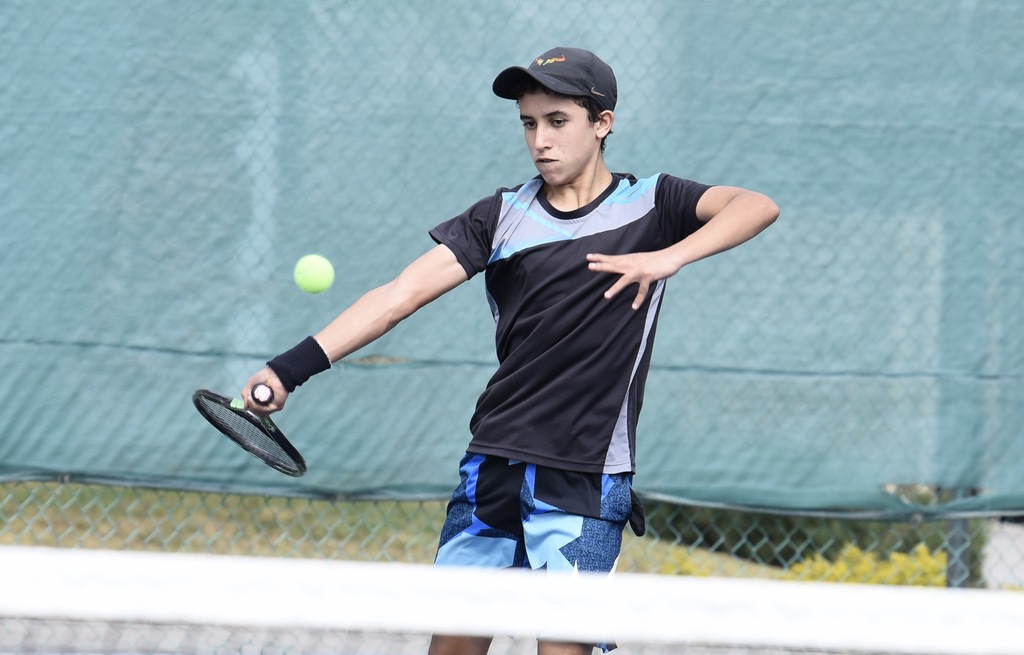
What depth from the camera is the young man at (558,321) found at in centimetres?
254

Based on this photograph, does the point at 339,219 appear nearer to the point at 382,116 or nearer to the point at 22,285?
the point at 382,116

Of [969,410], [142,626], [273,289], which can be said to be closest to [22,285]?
[273,289]

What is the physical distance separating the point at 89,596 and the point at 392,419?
2.33 m

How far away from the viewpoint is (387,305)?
2.53m

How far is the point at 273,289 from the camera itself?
4.02 m

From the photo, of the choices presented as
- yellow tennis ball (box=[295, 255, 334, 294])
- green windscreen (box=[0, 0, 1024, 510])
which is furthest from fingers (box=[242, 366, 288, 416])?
green windscreen (box=[0, 0, 1024, 510])

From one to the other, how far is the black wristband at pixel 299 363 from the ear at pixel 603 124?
80 cm

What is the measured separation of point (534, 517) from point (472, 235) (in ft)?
2.05

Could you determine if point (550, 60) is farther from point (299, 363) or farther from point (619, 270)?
point (299, 363)

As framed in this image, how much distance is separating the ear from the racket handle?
0.94m

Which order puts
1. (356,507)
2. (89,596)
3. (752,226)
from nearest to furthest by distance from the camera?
1. (89,596)
2. (752,226)
3. (356,507)

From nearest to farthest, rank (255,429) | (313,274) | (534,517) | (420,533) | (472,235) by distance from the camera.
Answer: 1. (534,517)
2. (472,235)
3. (255,429)
4. (313,274)
5. (420,533)

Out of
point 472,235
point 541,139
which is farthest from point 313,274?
point 541,139

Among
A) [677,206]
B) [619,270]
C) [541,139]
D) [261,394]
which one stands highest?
[541,139]
